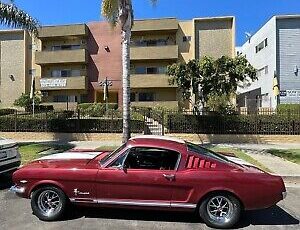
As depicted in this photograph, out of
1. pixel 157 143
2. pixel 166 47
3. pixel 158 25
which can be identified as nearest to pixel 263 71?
pixel 166 47

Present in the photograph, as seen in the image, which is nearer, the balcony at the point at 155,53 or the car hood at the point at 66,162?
the car hood at the point at 66,162

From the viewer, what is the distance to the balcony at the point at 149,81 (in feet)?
115

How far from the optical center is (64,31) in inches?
1476

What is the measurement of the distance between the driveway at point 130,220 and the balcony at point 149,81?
28.6 meters

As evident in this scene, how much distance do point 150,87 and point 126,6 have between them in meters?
21.1

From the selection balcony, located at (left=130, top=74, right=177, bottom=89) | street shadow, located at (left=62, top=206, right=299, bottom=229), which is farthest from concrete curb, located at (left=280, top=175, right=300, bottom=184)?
balcony, located at (left=130, top=74, right=177, bottom=89)

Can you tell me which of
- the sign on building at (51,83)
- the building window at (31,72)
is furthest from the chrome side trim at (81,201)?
the building window at (31,72)

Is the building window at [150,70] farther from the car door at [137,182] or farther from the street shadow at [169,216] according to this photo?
the car door at [137,182]

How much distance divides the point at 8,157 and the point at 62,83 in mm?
29624

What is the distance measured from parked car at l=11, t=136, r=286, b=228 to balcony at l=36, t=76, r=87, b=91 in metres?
31.6

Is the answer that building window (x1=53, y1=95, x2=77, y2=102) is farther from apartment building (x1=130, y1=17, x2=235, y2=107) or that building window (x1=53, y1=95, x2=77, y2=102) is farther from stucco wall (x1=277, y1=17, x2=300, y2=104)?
stucco wall (x1=277, y1=17, x2=300, y2=104)

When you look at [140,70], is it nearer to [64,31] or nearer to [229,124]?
[64,31]

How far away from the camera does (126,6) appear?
1445cm

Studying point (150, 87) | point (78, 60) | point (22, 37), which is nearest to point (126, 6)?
point (150, 87)
